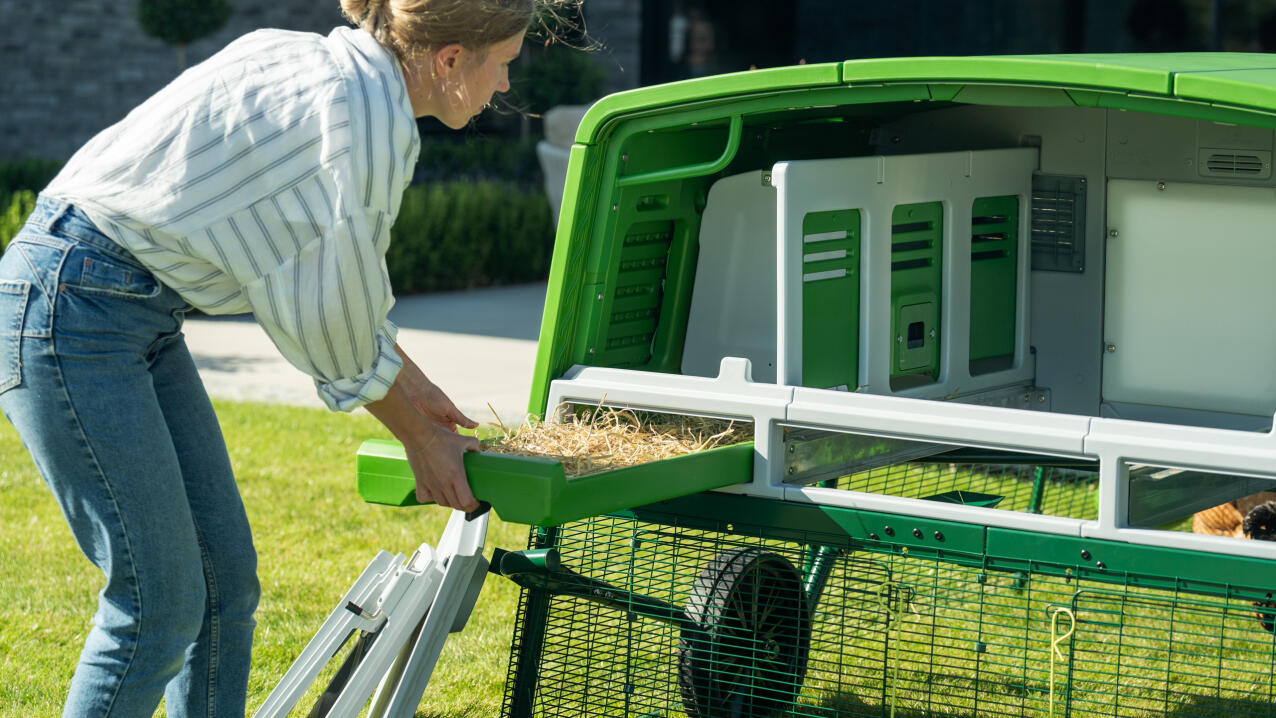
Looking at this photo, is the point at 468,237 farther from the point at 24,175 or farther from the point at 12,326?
the point at 12,326

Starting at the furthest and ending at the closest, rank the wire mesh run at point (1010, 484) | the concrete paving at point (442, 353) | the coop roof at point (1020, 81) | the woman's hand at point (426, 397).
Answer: the concrete paving at point (442, 353), the wire mesh run at point (1010, 484), the woman's hand at point (426, 397), the coop roof at point (1020, 81)

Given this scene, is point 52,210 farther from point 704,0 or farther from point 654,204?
point 704,0

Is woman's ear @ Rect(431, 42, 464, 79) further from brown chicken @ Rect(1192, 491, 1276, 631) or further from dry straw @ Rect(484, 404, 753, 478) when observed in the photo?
brown chicken @ Rect(1192, 491, 1276, 631)

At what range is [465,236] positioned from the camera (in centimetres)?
1029

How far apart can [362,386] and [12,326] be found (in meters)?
0.47

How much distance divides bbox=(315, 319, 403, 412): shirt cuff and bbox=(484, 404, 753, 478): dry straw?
0.34 meters

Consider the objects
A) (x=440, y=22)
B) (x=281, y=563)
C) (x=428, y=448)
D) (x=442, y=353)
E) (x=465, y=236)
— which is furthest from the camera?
(x=465, y=236)

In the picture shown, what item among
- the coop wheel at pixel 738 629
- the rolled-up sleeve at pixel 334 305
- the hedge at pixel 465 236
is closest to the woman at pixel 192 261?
the rolled-up sleeve at pixel 334 305

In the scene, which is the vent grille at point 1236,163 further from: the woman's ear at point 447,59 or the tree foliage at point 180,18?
the tree foliage at point 180,18

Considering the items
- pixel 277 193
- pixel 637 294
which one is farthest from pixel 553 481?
pixel 637 294

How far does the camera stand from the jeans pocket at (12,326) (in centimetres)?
203

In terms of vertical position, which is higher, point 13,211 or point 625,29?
point 625,29

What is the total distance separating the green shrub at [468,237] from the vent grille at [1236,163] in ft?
22.5

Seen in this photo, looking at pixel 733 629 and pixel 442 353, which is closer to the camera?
pixel 733 629
